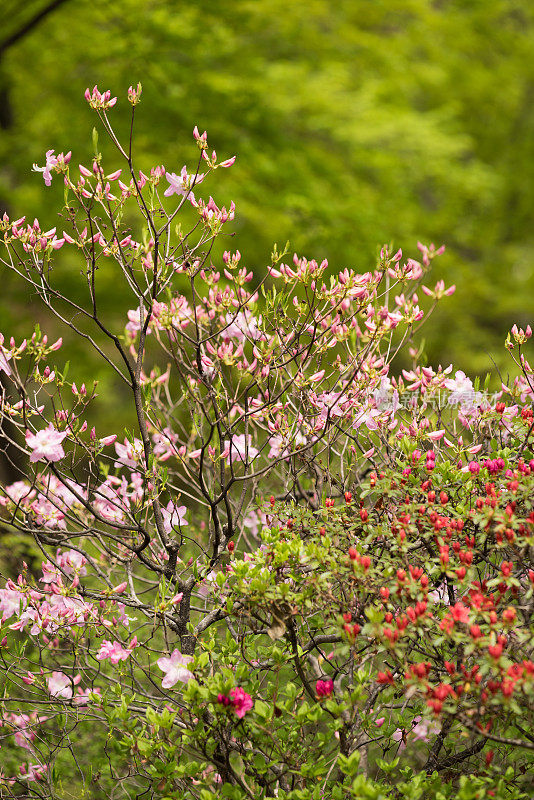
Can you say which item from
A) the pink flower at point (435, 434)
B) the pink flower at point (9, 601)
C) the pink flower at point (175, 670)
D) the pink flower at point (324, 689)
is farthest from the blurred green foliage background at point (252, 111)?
the pink flower at point (324, 689)

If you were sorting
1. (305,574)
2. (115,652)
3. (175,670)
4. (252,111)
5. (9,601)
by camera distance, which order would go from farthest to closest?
1. (252,111)
2. (9,601)
3. (115,652)
4. (305,574)
5. (175,670)

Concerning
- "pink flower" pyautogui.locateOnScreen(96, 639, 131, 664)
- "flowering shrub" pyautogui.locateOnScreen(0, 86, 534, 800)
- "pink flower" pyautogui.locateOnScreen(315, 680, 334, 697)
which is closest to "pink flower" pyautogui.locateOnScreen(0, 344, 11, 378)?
"flowering shrub" pyautogui.locateOnScreen(0, 86, 534, 800)

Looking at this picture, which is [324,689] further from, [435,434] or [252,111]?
[252,111]

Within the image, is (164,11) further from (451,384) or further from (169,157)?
(451,384)

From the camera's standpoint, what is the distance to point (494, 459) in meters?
2.63

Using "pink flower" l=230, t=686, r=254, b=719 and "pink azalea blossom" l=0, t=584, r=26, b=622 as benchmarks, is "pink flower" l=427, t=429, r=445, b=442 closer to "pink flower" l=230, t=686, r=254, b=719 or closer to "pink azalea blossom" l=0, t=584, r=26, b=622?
"pink flower" l=230, t=686, r=254, b=719

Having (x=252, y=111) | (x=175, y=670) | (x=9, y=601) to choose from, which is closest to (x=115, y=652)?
(x=175, y=670)

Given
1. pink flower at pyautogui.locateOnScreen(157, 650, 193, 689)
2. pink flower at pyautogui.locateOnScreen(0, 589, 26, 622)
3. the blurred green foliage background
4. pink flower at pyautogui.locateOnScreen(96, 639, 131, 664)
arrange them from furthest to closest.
Result: the blurred green foliage background → pink flower at pyautogui.locateOnScreen(0, 589, 26, 622) → pink flower at pyautogui.locateOnScreen(96, 639, 131, 664) → pink flower at pyautogui.locateOnScreen(157, 650, 193, 689)

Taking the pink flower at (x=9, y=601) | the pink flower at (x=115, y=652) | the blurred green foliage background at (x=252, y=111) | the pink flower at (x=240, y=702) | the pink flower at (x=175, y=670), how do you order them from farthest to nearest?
1. the blurred green foliage background at (x=252, y=111)
2. the pink flower at (x=9, y=601)
3. the pink flower at (x=115, y=652)
4. the pink flower at (x=175, y=670)
5. the pink flower at (x=240, y=702)

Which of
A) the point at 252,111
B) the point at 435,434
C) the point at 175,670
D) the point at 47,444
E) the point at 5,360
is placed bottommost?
the point at 175,670

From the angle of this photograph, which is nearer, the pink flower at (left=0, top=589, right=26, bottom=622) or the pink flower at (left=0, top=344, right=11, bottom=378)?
the pink flower at (left=0, top=344, right=11, bottom=378)

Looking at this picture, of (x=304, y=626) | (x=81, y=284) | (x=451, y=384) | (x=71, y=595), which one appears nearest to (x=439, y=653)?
(x=304, y=626)

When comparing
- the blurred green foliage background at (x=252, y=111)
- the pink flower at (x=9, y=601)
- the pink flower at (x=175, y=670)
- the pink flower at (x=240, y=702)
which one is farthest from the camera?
the blurred green foliage background at (x=252, y=111)

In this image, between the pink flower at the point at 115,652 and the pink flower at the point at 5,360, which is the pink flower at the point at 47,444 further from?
the pink flower at the point at 115,652
